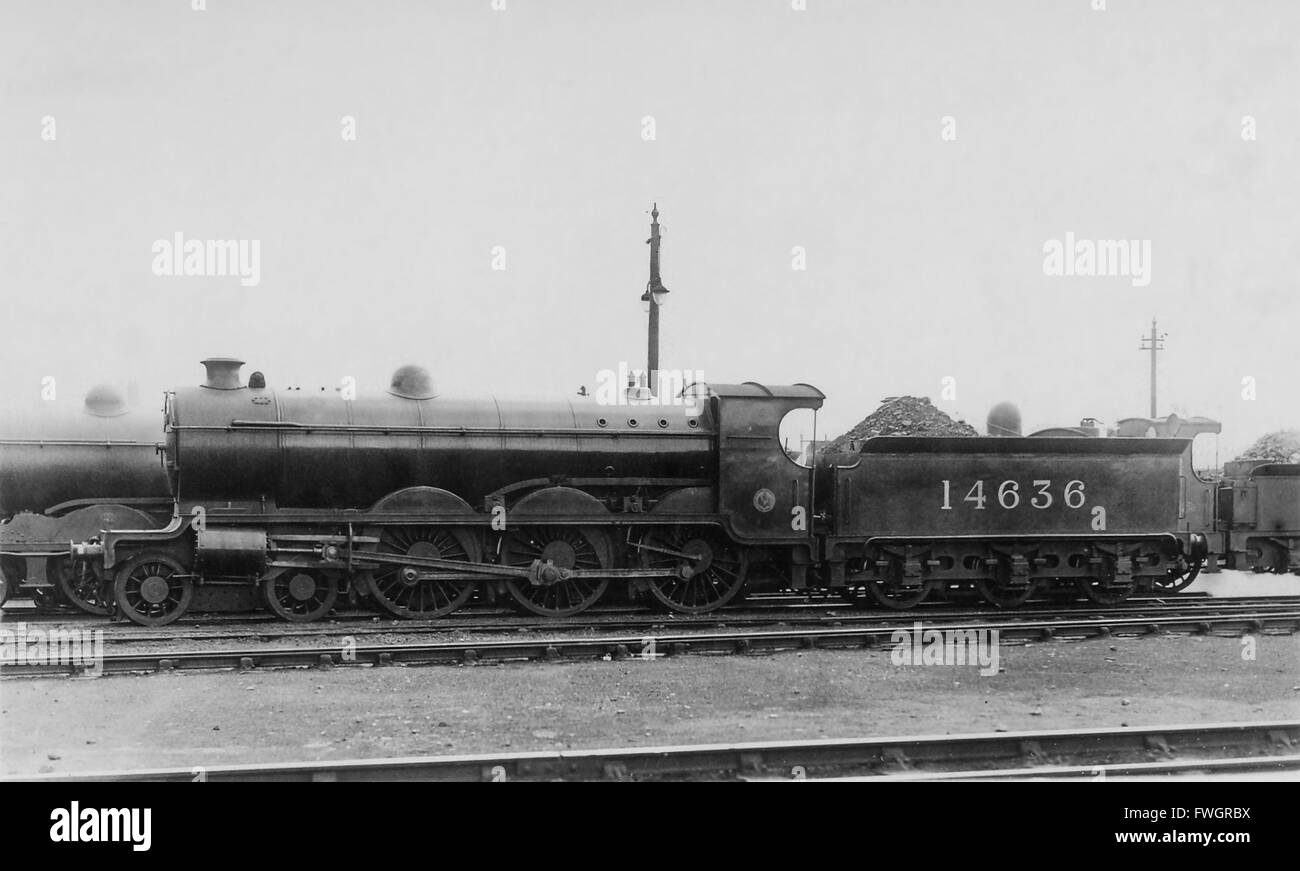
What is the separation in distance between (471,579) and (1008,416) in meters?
7.93

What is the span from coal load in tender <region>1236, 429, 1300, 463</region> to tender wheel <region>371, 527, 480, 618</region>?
30.7 m

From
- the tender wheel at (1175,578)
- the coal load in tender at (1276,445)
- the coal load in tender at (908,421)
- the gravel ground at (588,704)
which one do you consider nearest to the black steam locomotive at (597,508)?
the tender wheel at (1175,578)

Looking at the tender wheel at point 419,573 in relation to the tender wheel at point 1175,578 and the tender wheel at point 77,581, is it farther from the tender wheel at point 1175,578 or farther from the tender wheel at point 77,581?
the tender wheel at point 1175,578

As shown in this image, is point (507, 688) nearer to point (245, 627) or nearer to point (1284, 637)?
point (245, 627)

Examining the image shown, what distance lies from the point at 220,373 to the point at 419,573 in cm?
312

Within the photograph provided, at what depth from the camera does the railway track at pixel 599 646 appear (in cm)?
961

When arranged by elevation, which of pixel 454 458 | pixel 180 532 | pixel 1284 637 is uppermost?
pixel 454 458

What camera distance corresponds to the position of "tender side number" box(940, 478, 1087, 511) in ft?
44.8

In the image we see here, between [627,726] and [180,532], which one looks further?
[180,532]

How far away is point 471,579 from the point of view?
1262cm

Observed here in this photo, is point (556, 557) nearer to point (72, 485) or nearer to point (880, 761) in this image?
point (72, 485)

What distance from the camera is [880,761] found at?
658 cm
